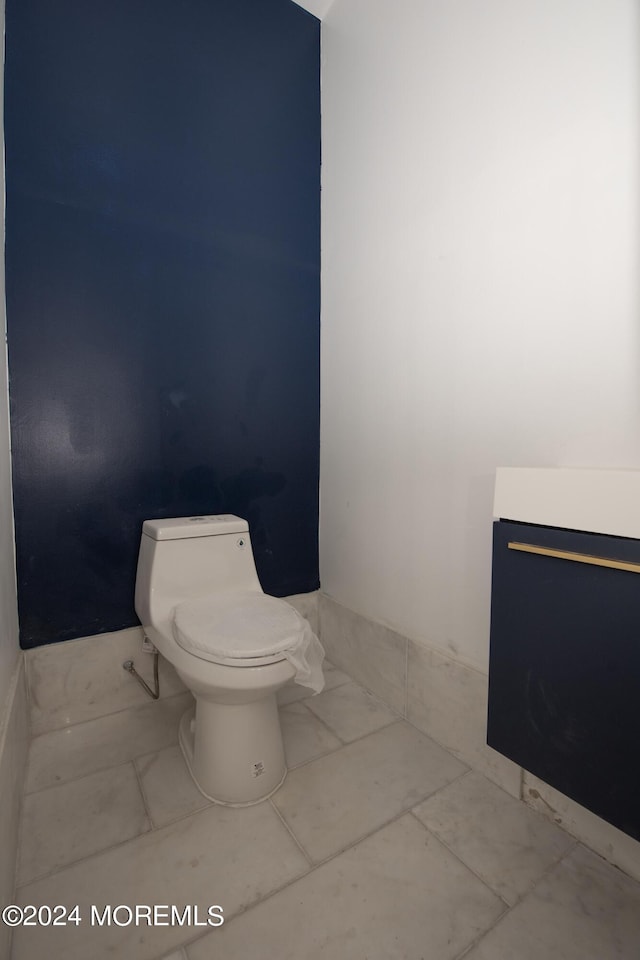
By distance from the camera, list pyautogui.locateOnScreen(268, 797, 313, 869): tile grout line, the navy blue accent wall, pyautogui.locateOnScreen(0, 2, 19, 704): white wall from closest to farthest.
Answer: pyautogui.locateOnScreen(268, 797, 313, 869): tile grout line < pyautogui.locateOnScreen(0, 2, 19, 704): white wall < the navy blue accent wall

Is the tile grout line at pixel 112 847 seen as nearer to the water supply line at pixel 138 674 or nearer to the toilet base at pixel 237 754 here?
the toilet base at pixel 237 754

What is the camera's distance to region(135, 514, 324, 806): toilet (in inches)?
42.7

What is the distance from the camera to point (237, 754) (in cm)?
117

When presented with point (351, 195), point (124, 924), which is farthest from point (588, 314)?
point (124, 924)

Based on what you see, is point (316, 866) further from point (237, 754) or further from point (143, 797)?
point (143, 797)

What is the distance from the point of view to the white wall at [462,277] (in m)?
0.97

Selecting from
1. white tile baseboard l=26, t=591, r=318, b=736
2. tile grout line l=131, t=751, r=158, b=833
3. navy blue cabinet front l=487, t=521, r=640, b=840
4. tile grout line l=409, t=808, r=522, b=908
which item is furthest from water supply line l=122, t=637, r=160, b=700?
navy blue cabinet front l=487, t=521, r=640, b=840

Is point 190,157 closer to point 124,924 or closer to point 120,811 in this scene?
point 120,811

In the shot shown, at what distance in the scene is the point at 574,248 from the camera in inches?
40.1

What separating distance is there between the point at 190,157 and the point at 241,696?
1.74 metres

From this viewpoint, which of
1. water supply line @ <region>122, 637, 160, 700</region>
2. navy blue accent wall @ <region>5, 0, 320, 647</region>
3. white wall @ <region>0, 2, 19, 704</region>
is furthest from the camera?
water supply line @ <region>122, 637, 160, 700</region>

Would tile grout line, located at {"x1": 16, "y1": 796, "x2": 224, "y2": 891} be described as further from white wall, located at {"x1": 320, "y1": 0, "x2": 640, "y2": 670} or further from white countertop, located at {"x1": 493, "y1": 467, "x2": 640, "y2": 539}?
white countertop, located at {"x1": 493, "y1": 467, "x2": 640, "y2": 539}

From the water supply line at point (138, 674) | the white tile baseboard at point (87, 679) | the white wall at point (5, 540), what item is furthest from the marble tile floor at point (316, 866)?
the white wall at point (5, 540)

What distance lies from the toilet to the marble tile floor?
3.0 inches
